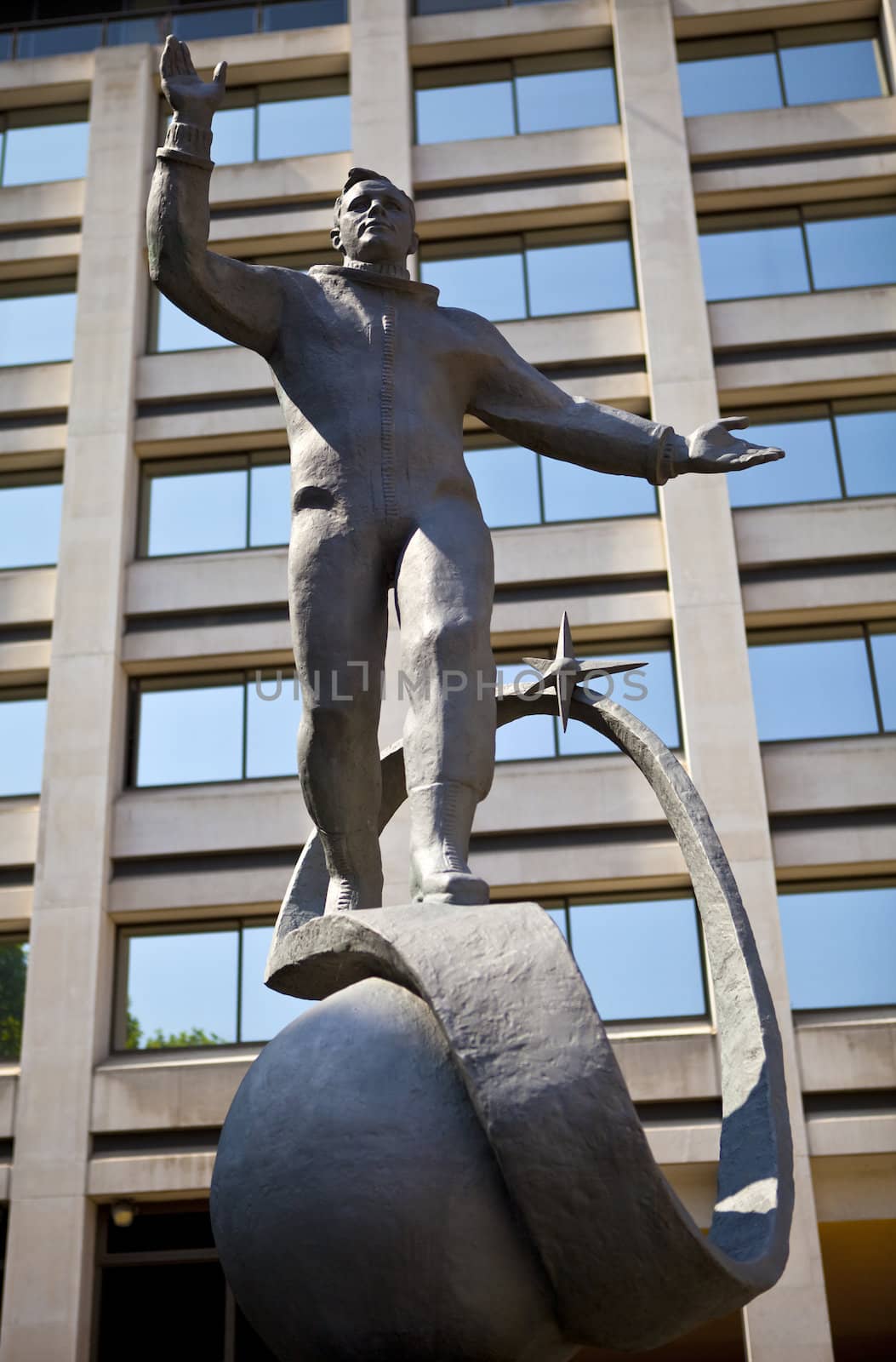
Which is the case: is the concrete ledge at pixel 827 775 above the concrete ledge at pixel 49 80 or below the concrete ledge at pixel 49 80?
below

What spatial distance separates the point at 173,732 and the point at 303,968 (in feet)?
56.4

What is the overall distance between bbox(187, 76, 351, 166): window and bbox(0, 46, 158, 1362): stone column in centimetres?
141

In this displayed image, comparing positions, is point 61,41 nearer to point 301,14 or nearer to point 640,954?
point 301,14

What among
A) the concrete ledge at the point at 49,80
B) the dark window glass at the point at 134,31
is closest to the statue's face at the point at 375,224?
the concrete ledge at the point at 49,80

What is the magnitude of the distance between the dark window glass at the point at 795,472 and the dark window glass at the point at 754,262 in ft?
7.66

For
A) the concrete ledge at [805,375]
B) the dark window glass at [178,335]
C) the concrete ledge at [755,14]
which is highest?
the concrete ledge at [755,14]

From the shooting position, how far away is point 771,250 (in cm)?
2356

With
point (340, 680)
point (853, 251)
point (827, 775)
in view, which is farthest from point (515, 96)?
point (340, 680)

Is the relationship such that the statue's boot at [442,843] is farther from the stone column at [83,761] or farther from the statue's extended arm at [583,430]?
the stone column at [83,761]

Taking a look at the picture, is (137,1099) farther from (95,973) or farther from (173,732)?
(173,732)

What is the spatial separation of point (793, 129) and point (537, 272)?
491cm

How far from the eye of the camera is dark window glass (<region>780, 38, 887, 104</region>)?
2447cm

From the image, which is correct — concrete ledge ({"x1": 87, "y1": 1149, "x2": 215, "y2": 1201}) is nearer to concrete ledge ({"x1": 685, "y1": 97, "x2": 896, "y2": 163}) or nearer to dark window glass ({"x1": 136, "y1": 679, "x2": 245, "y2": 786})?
dark window glass ({"x1": 136, "y1": 679, "x2": 245, "y2": 786})

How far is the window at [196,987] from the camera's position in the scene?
65.5 ft
